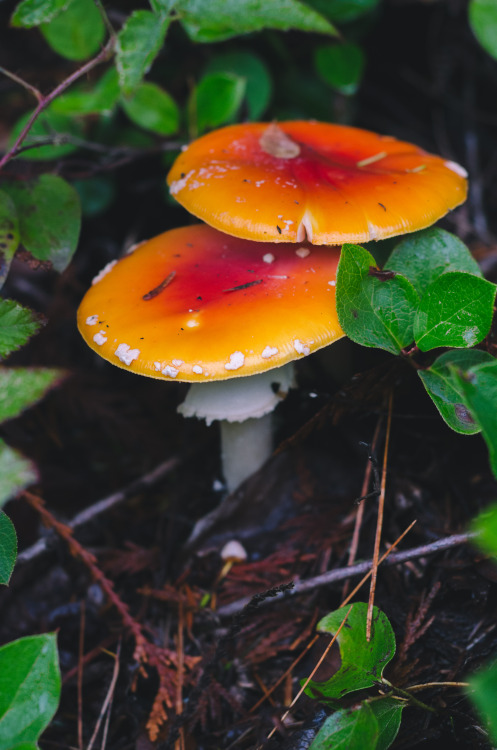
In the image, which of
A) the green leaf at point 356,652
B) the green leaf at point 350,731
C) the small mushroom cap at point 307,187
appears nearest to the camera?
the green leaf at point 350,731

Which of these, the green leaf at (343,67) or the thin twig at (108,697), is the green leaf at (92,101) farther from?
the thin twig at (108,697)

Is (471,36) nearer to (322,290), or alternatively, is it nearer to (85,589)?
(322,290)

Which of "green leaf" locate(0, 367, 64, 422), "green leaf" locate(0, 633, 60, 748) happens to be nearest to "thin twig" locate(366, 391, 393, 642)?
"green leaf" locate(0, 633, 60, 748)

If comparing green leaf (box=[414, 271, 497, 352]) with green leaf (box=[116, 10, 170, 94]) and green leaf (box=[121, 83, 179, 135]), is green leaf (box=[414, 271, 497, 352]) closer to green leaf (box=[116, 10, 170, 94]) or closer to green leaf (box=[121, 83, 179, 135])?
green leaf (box=[116, 10, 170, 94])

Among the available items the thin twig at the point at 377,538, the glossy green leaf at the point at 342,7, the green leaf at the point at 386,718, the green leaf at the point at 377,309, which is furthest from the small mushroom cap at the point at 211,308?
the glossy green leaf at the point at 342,7

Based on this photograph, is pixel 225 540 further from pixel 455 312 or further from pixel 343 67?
pixel 343 67

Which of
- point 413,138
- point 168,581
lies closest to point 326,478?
point 168,581

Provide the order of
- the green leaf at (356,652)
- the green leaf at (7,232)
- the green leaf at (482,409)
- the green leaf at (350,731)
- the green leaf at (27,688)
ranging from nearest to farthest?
1. the green leaf at (482,409)
2. the green leaf at (27,688)
3. the green leaf at (350,731)
4. the green leaf at (356,652)
5. the green leaf at (7,232)
